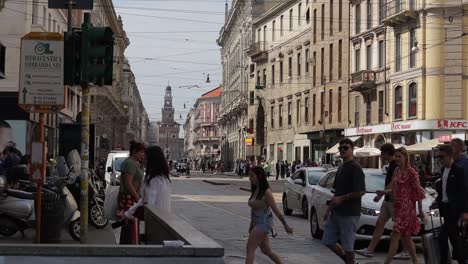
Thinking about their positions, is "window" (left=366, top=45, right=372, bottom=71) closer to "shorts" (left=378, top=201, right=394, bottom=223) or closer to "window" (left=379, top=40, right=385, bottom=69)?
"window" (left=379, top=40, right=385, bottom=69)

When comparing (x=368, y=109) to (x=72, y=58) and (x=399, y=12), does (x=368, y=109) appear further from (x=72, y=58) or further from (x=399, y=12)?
(x=72, y=58)

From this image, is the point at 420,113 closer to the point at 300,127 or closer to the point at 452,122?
the point at 452,122

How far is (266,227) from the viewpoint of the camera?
9.83 meters

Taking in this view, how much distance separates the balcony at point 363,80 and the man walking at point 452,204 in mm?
38763

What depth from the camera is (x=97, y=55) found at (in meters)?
10.6

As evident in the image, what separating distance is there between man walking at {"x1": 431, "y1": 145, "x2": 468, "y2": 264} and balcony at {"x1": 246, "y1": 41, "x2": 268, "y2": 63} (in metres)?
68.0

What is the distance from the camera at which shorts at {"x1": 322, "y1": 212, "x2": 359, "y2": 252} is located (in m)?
9.84

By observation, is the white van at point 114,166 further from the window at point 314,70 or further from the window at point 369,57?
the window at point 314,70

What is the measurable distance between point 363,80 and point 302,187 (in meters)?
29.0

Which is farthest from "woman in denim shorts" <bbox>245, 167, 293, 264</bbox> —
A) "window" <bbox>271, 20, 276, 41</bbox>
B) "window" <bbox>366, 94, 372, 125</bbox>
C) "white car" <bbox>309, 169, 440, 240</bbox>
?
"window" <bbox>271, 20, 276, 41</bbox>

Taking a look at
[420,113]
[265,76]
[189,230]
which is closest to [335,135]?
[420,113]

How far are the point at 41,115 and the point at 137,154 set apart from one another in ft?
6.79

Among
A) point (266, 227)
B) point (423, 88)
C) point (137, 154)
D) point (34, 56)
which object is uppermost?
point (423, 88)

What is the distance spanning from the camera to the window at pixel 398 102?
45.3 metres
